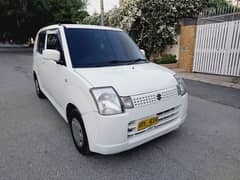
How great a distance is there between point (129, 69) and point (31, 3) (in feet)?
73.8

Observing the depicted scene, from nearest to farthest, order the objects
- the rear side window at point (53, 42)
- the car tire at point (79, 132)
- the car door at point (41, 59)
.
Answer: the car tire at point (79, 132) < the rear side window at point (53, 42) < the car door at point (41, 59)

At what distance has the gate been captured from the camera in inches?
288

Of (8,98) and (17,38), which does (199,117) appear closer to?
(8,98)

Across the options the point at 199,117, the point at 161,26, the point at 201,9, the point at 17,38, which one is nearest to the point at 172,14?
the point at 161,26

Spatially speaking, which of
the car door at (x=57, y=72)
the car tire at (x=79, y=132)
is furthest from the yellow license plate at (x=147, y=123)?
the car door at (x=57, y=72)

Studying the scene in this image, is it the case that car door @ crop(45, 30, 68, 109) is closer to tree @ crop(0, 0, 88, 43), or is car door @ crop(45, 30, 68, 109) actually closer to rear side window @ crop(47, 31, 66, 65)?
rear side window @ crop(47, 31, 66, 65)

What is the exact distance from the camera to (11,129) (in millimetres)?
3326

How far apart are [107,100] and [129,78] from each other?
47 cm

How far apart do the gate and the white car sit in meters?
5.88

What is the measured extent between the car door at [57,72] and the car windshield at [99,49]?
0.72 ft

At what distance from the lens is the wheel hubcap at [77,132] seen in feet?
8.16

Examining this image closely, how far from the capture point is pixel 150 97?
2.26 meters

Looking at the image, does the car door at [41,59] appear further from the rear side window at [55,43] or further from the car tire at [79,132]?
the car tire at [79,132]

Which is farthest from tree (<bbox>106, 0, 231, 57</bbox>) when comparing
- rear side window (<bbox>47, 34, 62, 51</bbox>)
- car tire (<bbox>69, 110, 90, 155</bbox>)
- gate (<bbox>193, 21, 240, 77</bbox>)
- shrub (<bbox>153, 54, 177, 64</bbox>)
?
car tire (<bbox>69, 110, 90, 155</bbox>)
